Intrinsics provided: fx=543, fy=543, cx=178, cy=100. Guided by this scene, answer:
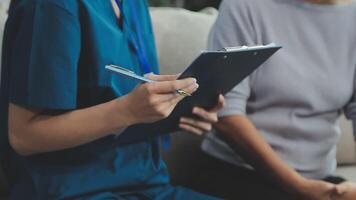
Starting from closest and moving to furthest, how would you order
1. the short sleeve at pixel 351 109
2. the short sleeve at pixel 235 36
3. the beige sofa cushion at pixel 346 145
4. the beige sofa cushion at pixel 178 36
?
1. the short sleeve at pixel 235 36
2. the short sleeve at pixel 351 109
3. the beige sofa cushion at pixel 178 36
4. the beige sofa cushion at pixel 346 145

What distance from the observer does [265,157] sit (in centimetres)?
127

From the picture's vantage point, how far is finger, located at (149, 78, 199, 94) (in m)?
0.86

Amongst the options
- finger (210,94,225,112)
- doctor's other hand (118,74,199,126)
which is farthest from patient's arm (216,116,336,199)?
doctor's other hand (118,74,199,126)

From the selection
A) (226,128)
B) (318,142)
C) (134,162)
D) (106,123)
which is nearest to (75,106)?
(106,123)

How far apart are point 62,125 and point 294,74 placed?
599 millimetres

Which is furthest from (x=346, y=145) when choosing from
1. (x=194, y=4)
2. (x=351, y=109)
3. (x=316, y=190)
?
(x=194, y=4)

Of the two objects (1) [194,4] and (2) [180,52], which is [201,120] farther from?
(1) [194,4]

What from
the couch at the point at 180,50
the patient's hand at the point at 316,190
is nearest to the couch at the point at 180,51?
the couch at the point at 180,50

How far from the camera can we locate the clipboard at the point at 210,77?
3.11 ft

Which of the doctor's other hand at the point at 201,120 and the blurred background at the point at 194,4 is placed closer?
the doctor's other hand at the point at 201,120

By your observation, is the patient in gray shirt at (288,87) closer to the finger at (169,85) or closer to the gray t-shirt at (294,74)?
the gray t-shirt at (294,74)

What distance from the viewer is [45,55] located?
0.88 meters

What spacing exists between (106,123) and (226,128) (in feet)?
1.48

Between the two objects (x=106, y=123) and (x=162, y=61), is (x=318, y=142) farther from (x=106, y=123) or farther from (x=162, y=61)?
(x=106, y=123)
